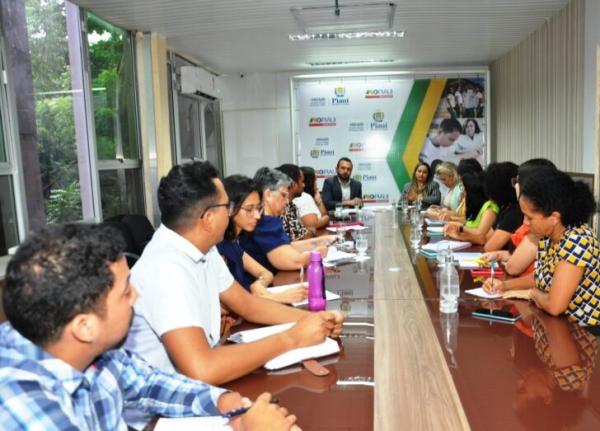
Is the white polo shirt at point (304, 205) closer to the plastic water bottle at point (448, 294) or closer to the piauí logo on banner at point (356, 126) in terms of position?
the plastic water bottle at point (448, 294)

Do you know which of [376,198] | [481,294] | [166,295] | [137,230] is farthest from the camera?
[376,198]

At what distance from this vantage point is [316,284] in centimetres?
210

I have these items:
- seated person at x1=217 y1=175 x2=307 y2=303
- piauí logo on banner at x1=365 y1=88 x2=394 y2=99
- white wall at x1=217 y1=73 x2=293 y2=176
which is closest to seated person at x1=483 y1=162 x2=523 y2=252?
seated person at x1=217 y1=175 x2=307 y2=303

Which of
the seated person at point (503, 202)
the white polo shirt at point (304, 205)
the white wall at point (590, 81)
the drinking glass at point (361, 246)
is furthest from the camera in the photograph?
the white polo shirt at point (304, 205)

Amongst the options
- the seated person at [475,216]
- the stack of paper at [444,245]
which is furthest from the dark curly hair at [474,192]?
the stack of paper at [444,245]

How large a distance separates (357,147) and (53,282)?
7.60 metres

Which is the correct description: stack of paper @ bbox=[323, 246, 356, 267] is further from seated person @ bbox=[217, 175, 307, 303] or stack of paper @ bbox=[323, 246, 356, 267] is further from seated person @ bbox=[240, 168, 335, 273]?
seated person @ bbox=[217, 175, 307, 303]

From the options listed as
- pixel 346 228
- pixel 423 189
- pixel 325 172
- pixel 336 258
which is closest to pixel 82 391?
pixel 336 258

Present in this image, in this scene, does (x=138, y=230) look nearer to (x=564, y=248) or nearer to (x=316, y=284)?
(x=316, y=284)

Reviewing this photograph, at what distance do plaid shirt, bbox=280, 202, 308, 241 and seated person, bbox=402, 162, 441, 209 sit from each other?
239 centimetres

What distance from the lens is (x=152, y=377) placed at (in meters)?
1.31

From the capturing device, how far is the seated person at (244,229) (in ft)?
7.36

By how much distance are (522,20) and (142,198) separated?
4.50 metres

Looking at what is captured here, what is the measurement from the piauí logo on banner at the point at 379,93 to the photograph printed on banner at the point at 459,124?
76 centimetres
